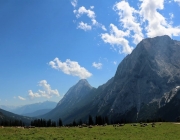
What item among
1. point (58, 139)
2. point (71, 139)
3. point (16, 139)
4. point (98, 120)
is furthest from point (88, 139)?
point (98, 120)

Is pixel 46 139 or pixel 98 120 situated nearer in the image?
pixel 46 139

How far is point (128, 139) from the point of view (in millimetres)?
50781

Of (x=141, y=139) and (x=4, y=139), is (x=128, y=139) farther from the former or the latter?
(x=4, y=139)

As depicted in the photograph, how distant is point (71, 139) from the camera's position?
1965 inches

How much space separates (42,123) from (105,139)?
93263 millimetres

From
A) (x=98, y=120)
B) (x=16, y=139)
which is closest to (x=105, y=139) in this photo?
(x=16, y=139)

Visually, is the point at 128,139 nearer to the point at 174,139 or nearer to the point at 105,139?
the point at 105,139

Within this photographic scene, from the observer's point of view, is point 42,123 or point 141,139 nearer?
point 141,139

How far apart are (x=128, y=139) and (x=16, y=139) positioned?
27.1 metres

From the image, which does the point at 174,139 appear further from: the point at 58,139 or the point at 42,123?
the point at 42,123

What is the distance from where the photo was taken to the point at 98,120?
137 m

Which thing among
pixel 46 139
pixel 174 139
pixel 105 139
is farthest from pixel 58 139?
pixel 174 139

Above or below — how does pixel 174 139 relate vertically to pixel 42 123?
below

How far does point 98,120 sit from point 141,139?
289 feet
